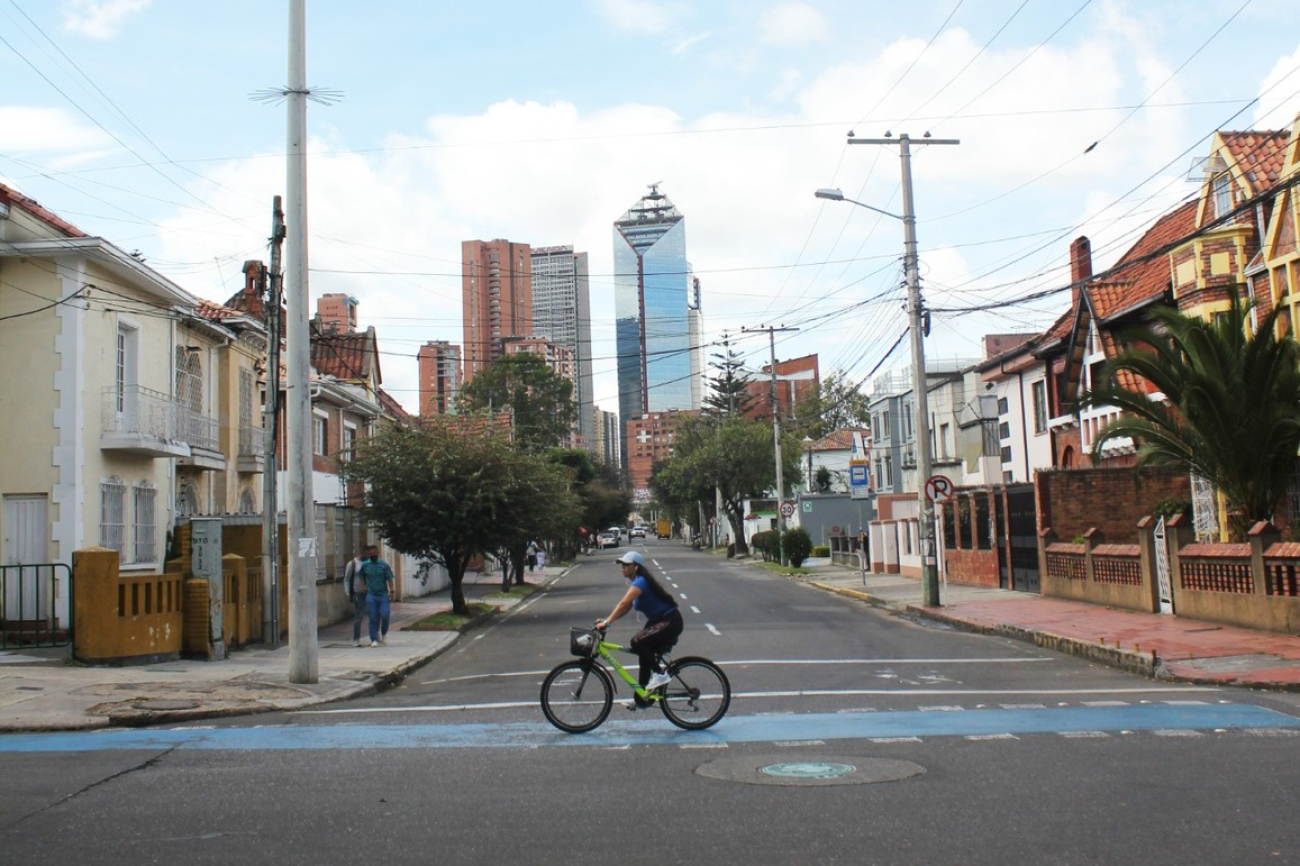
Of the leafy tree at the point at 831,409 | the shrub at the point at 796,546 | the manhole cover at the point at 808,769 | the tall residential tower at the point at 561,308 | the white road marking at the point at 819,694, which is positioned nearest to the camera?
the manhole cover at the point at 808,769

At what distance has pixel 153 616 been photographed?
61.5 ft

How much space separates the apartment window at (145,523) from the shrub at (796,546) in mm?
32867

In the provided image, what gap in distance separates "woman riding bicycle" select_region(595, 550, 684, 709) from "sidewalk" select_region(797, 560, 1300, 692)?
722 cm

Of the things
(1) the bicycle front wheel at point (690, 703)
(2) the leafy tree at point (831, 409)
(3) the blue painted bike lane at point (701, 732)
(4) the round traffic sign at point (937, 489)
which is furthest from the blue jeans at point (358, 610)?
(2) the leafy tree at point (831, 409)

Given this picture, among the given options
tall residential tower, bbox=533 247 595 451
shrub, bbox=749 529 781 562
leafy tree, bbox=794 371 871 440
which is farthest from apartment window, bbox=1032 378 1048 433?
leafy tree, bbox=794 371 871 440

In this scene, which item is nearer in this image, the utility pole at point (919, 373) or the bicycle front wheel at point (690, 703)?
the bicycle front wheel at point (690, 703)

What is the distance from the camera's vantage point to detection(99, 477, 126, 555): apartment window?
22.7 meters

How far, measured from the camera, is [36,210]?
70.3 feet

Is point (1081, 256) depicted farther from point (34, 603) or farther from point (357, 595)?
point (34, 603)

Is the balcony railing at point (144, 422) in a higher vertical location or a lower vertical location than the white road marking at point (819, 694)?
higher

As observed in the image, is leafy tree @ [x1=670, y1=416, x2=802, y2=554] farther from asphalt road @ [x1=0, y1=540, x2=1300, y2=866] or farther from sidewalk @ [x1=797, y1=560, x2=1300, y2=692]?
asphalt road @ [x1=0, y1=540, x2=1300, y2=866]

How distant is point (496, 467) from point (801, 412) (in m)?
84.1

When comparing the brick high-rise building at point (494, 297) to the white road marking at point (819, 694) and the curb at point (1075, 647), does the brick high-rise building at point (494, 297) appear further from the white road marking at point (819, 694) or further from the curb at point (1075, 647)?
the white road marking at point (819, 694)

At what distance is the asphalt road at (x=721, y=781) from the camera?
23.2 ft
